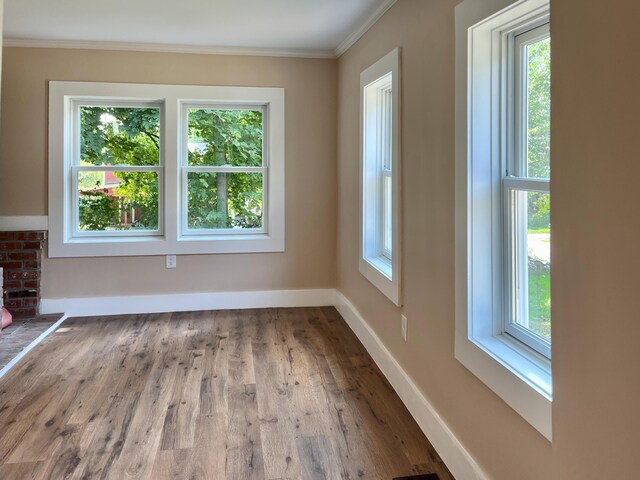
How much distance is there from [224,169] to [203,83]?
75 centimetres

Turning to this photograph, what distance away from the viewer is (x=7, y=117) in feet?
12.6

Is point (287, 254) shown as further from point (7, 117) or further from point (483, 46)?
point (483, 46)

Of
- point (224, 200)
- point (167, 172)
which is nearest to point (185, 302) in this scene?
point (224, 200)

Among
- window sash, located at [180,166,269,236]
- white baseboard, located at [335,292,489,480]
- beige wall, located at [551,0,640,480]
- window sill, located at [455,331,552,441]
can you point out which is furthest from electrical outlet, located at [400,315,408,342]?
window sash, located at [180,166,269,236]

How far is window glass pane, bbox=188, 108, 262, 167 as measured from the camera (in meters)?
4.23

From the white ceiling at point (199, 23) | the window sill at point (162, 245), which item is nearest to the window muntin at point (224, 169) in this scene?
the window sill at point (162, 245)

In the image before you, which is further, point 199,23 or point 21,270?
point 21,270

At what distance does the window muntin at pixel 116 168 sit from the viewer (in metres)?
4.09

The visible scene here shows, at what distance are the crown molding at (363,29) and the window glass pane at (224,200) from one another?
1294mm

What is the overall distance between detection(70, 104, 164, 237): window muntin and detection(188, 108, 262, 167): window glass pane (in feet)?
1.00

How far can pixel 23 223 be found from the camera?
12.8 feet

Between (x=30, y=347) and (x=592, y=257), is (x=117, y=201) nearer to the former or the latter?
(x=30, y=347)

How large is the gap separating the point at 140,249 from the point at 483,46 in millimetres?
3295

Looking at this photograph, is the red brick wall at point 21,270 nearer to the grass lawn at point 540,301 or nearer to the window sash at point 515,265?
the window sash at point 515,265
